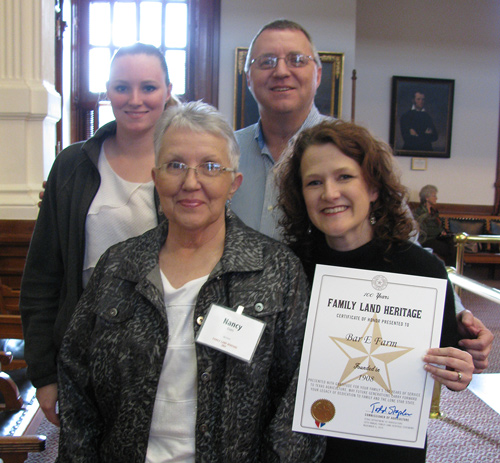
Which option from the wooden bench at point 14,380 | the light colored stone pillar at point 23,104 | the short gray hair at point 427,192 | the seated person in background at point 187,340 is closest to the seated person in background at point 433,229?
the short gray hair at point 427,192

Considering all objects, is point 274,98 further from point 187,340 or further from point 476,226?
point 476,226

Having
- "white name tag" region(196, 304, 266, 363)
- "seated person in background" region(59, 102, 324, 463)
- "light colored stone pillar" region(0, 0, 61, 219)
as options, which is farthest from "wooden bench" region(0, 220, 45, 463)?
"white name tag" region(196, 304, 266, 363)

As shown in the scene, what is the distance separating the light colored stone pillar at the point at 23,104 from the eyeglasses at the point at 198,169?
264cm

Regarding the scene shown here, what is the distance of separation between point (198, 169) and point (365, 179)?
46 cm

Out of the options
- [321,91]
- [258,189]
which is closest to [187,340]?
[258,189]

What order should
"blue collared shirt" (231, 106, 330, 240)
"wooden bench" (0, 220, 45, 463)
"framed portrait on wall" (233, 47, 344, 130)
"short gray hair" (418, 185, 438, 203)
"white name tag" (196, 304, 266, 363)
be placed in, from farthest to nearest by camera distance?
"short gray hair" (418, 185, 438, 203), "framed portrait on wall" (233, 47, 344, 130), "blue collared shirt" (231, 106, 330, 240), "wooden bench" (0, 220, 45, 463), "white name tag" (196, 304, 266, 363)

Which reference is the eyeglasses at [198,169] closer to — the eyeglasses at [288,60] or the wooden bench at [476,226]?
the eyeglasses at [288,60]

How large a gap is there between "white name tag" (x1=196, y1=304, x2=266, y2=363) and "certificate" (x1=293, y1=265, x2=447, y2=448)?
151mm

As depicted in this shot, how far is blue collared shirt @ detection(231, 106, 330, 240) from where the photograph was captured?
5.59ft

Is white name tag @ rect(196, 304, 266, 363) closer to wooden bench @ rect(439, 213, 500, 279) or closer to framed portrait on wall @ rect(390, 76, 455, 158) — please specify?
wooden bench @ rect(439, 213, 500, 279)

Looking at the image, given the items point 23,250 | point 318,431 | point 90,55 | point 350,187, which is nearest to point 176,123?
point 350,187

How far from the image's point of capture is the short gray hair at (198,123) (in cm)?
130

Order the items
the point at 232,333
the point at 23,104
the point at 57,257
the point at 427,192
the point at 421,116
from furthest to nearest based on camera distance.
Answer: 1. the point at 421,116
2. the point at 427,192
3. the point at 23,104
4. the point at 57,257
5. the point at 232,333

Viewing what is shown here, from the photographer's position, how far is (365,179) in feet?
4.32
